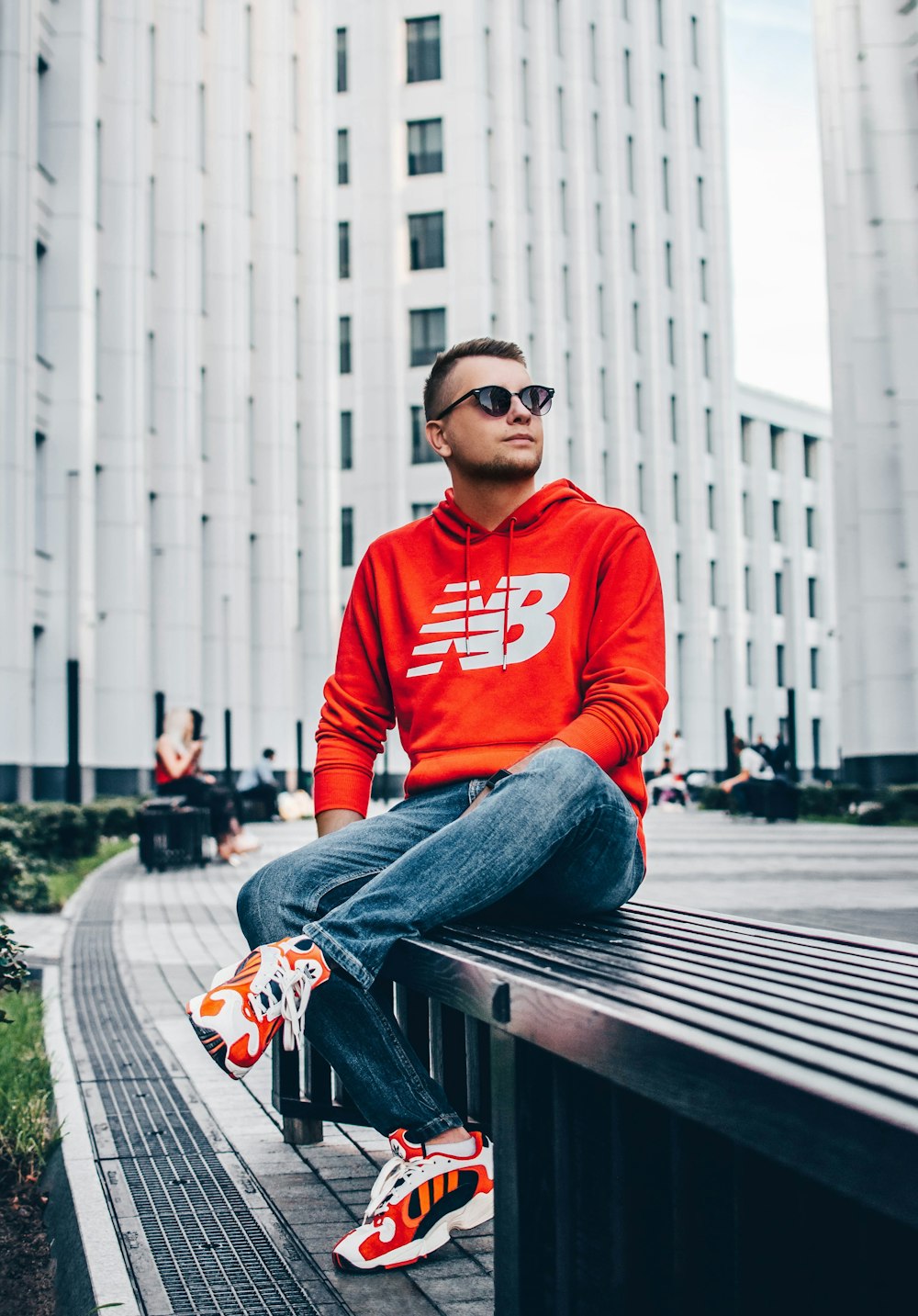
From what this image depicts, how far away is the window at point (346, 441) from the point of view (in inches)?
2104

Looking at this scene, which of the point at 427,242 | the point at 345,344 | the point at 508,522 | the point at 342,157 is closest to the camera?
the point at 508,522

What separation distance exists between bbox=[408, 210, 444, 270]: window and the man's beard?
51153 mm

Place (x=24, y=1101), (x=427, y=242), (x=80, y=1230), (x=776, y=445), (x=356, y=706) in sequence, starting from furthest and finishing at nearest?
(x=776, y=445)
(x=427, y=242)
(x=24, y=1101)
(x=356, y=706)
(x=80, y=1230)

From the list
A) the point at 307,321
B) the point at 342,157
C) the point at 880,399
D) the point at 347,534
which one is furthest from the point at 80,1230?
the point at 342,157

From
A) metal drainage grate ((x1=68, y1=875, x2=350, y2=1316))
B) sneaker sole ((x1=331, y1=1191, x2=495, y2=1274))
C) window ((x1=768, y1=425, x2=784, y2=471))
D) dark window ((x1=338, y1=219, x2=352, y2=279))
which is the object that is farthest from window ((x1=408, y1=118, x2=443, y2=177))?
sneaker sole ((x1=331, y1=1191, x2=495, y2=1274))

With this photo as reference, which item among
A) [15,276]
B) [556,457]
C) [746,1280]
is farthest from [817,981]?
[556,457]

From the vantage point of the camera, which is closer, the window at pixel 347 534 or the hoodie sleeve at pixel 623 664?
the hoodie sleeve at pixel 623 664

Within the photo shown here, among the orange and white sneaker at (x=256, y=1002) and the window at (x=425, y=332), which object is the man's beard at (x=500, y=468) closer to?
the orange and white sneaker at (x=256, y=1002)

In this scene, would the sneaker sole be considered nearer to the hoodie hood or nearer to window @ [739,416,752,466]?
the hoodie hood

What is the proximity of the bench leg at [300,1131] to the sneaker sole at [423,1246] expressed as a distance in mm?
1020

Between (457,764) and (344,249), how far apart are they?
53.5m

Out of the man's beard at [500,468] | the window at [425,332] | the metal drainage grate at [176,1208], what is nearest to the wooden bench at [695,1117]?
the metal drainage grate at [176,1208]

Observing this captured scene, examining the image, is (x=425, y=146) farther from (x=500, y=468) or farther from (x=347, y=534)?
(x=500, y=468)

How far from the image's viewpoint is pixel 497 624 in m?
3.60
